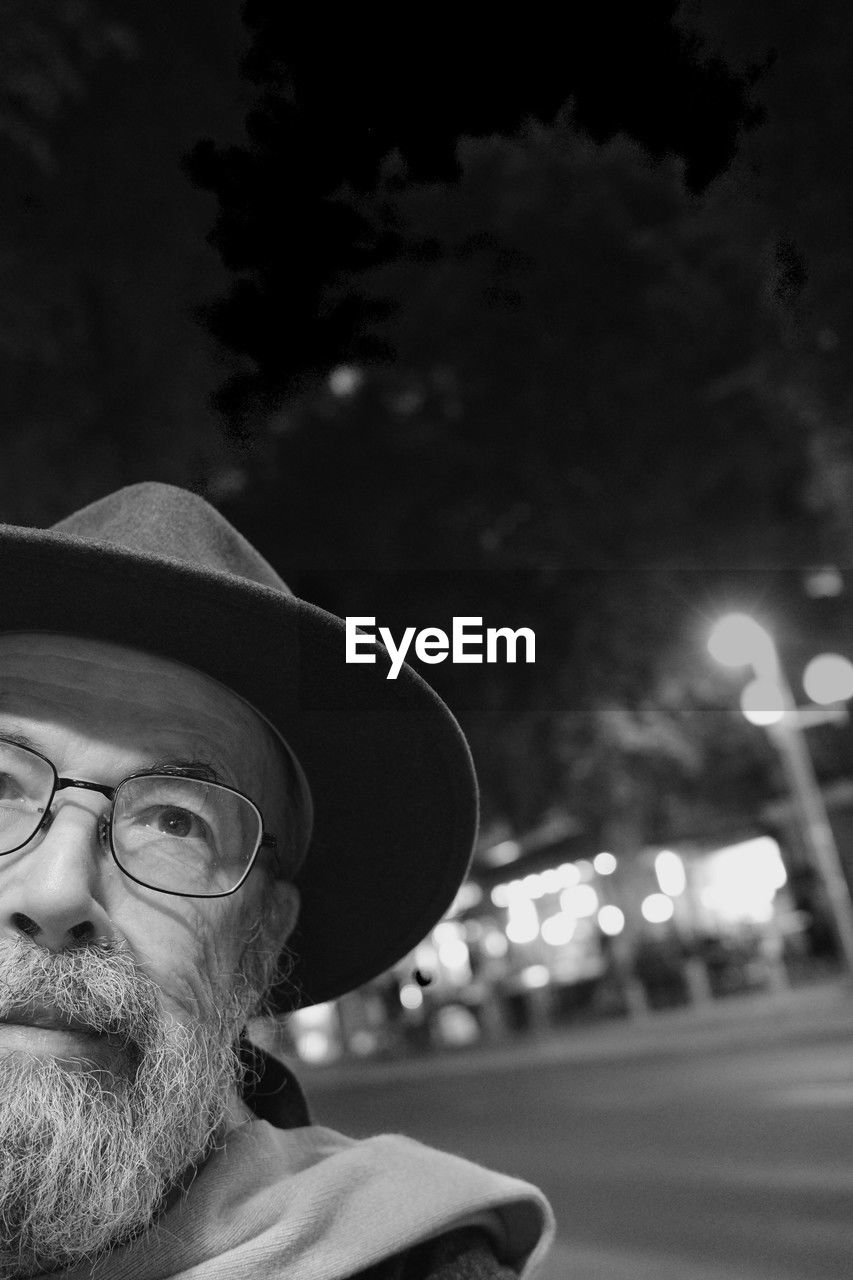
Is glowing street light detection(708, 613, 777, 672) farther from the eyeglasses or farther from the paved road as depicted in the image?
the eyeglasses

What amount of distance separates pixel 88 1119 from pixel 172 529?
2.22 ft

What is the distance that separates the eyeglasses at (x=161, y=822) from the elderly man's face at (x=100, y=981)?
2 cm

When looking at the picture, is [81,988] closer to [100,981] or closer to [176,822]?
[100,981]

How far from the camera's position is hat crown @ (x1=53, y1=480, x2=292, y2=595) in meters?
1.12

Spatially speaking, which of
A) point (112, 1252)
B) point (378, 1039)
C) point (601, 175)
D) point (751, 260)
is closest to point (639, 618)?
point (601, 175)

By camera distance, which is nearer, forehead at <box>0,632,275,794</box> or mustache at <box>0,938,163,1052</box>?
mustache at <box>0,938,163,1052</box>

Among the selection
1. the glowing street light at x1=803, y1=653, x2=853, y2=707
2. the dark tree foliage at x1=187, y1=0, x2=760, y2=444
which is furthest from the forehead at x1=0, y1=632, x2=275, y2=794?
the glowing street light at x1=803, y1=653, x2=853, y2=707

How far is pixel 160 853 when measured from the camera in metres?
1.03

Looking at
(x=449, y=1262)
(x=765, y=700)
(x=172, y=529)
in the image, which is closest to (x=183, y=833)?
(x=172, y=529)

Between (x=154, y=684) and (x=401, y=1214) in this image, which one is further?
(x=154, y=684)

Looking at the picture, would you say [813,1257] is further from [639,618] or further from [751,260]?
[639,618]

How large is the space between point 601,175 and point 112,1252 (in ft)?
7.21

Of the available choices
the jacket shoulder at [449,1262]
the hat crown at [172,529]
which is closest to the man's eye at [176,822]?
the hat crown at [172,529]

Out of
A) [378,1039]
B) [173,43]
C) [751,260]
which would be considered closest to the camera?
[751,260]
